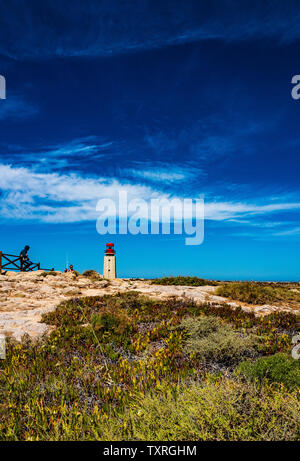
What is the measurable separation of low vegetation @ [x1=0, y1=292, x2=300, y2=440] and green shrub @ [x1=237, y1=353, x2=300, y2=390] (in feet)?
0.10

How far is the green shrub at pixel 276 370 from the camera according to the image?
4644 mm

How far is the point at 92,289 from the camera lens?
16.5 meters

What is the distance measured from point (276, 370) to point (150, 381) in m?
2.23

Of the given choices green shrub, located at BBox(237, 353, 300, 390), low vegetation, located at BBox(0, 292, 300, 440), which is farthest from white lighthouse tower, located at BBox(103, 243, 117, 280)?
green shrub, located at BBox(237, 353, 300, 390)

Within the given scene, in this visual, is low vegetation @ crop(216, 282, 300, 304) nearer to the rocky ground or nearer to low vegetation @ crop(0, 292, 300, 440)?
the rocky ground

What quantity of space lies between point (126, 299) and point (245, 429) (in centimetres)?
877

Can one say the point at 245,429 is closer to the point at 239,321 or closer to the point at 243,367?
the point at 243,367

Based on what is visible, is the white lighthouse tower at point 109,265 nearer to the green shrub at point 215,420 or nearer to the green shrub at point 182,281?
the green shrub at point 182,281

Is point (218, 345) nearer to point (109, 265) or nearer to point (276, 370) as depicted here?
point (276, 370)

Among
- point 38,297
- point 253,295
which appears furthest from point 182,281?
point 38,297

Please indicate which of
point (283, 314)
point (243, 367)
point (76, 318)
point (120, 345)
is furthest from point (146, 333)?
point (283, 314)

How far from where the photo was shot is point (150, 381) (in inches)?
193

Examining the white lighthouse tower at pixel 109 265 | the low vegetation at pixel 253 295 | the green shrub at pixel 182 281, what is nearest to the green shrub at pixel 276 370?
the low vegetation at pixel 253 295

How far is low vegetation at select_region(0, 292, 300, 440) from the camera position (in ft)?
11.2
